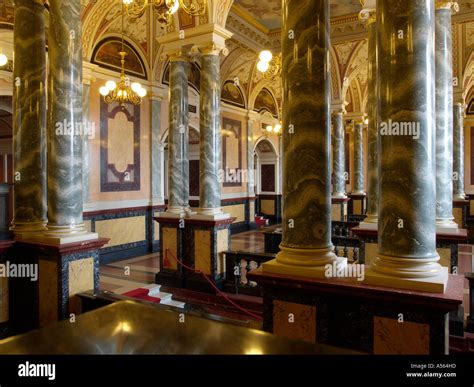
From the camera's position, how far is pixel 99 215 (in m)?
10.3

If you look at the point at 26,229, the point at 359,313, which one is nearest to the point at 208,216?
the point at 26,229

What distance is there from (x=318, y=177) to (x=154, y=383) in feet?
8.42

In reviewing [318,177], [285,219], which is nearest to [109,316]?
[285,219]

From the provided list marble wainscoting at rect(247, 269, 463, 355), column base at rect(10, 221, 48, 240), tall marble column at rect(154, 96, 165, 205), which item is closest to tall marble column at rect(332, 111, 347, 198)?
tall marble column at rect(154, 96, 165, 205)

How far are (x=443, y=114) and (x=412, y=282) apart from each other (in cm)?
411

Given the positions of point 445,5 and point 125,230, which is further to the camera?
point 125,230

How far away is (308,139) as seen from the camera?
3744 millimetres

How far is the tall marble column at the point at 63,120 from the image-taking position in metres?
5.03

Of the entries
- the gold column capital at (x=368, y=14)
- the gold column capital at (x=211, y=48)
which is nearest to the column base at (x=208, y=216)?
the gold column capital at (x=211, y=48)

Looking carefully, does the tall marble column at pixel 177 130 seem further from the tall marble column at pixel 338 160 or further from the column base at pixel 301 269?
the tall marble column at pixel 338 160

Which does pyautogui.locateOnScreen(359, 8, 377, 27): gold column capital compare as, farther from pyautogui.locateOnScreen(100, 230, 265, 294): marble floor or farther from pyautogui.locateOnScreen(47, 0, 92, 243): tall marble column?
pyautogui.locateOnScreen(100, 230, 265, 294): marble floor

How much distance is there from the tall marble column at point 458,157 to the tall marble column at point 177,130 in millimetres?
8650

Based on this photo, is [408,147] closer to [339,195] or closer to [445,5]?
[445,5]

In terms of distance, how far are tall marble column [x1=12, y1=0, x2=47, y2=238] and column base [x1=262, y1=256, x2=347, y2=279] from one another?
11.3ft
